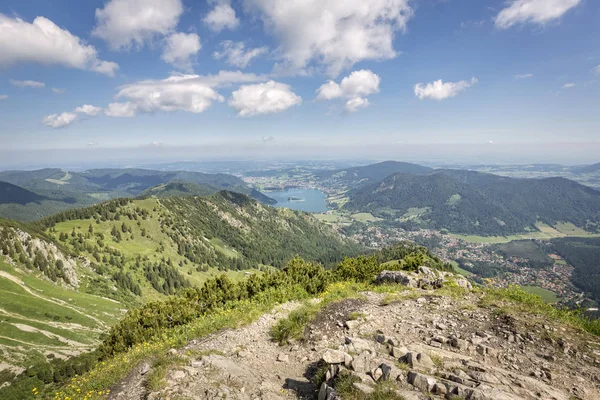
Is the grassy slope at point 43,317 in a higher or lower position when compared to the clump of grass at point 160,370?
lower

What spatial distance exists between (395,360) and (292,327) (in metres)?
6.61

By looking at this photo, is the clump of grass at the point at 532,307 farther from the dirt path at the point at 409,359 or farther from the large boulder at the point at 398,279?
the large boulder at the point at 398,279

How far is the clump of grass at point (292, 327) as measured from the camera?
1542 cm

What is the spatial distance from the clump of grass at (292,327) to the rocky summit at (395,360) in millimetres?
264

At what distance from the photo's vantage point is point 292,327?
619 inches

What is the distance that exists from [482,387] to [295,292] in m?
16.2

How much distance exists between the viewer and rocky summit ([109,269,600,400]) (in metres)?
9.27

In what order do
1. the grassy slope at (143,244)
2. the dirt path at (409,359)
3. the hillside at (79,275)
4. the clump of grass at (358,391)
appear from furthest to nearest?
1. the grassy slope at (143,244)
2. the hillside at (79,275)
3. the dirt path at (409,359)
4. the clump of grass at (358,391)

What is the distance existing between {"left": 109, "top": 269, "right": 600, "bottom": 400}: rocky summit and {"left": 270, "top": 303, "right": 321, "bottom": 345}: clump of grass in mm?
264

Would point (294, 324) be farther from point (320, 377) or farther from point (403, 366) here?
point (403, 366)

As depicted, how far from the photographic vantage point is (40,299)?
305 feet

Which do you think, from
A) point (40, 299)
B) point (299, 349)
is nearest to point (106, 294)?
point (40, 299)

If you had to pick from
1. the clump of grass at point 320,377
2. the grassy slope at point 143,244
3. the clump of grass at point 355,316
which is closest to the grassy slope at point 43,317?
the grassy slope at point 143,244

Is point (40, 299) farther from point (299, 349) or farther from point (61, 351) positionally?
point (299, 349)
